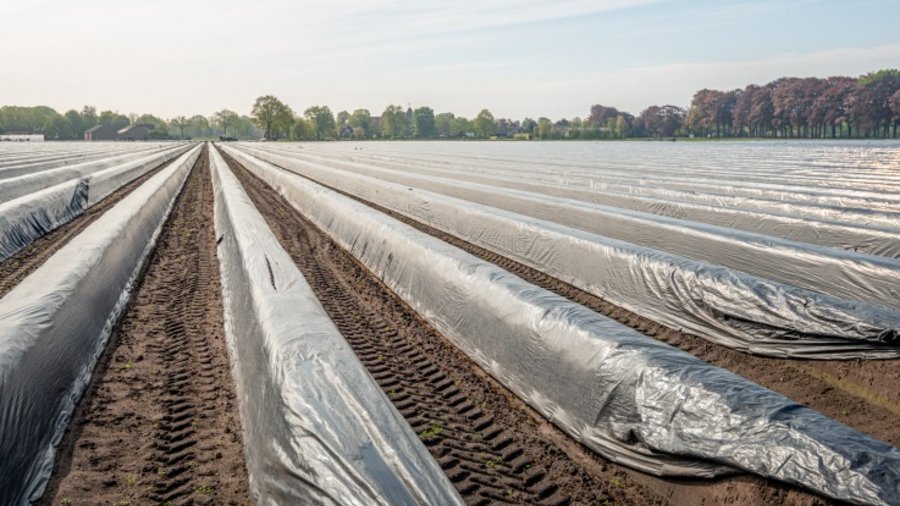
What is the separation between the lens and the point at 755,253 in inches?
231

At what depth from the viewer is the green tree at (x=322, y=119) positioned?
12550 centimetres

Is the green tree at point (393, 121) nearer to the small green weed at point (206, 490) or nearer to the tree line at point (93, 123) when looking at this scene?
the tree line at point (93, 123)

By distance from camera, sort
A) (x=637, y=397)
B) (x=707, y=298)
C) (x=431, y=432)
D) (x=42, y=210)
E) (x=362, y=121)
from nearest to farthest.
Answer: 1. (x=637, y=397)
2. (x=431, y=432)
3. (x=707, y=298)
4. (x=42, y=210)
5. (x=362, y=121)

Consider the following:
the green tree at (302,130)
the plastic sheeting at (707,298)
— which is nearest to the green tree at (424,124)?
the green tree at (302,130)

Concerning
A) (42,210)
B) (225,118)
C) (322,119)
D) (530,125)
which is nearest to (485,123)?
(530,125)

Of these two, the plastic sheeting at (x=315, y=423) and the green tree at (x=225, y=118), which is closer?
the plastic sheeting at (x=315, y=423)

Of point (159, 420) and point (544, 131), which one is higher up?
point (544, 131)

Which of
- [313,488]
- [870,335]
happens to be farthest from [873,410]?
[313,488]

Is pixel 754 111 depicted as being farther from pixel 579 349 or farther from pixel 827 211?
pixel 579 349

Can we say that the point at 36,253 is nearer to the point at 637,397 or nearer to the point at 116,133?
the point at 637,397

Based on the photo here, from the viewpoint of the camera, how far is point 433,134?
13312 cm

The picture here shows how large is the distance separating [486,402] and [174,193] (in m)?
13.9

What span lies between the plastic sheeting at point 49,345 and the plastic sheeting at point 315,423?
1033mm

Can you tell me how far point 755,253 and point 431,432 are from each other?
4106mm
